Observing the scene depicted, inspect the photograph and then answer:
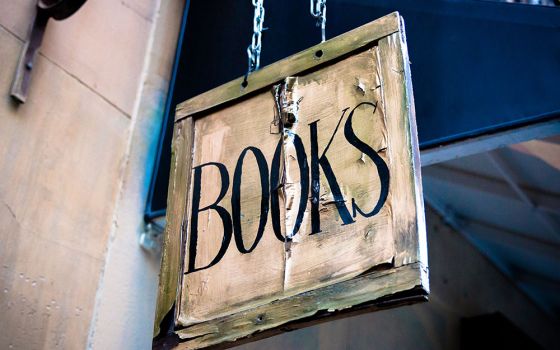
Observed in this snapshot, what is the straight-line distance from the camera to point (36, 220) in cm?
238

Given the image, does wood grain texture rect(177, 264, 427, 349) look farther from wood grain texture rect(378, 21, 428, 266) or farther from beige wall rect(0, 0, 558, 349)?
beige wall rect(0, 0, 558, 349)

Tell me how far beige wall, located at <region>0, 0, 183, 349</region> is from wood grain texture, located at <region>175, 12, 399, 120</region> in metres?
0.62

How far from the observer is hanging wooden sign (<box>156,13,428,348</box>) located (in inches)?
61.9

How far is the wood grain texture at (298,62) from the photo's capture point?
1816 millimetres

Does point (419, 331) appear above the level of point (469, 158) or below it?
below

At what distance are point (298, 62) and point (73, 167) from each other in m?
1.04

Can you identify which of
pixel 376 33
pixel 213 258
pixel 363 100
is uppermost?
pixel 376 33

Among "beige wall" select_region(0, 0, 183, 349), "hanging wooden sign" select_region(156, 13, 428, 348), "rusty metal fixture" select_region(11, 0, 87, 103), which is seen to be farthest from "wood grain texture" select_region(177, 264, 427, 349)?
"rusty metal fixture" select_region(11, 0, 87, 103)

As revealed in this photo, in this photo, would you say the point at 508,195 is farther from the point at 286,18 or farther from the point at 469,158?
the point at 286,18

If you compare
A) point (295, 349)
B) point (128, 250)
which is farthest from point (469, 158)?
point (128, 250)

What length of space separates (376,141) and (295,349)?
1.46m

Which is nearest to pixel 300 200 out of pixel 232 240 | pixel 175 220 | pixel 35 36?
pixel 232 240

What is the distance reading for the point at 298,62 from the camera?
1.92 m

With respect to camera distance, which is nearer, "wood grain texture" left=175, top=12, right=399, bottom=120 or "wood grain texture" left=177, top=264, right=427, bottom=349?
"wood grain texture" left=177, top=264, right=427, bottom=349
